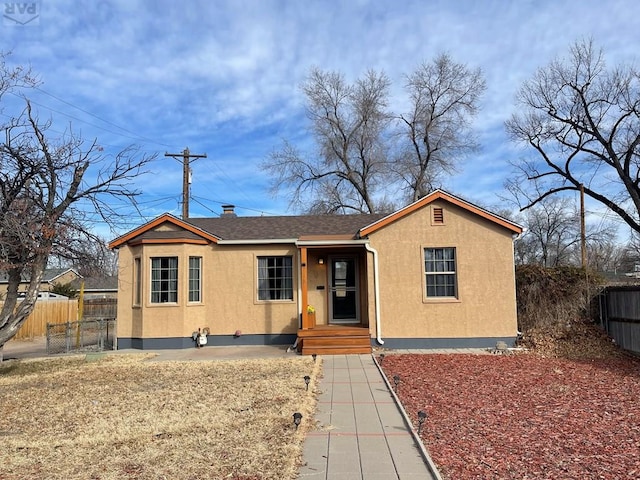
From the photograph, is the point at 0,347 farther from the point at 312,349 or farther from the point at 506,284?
the point at 506,284

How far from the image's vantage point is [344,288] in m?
14.6

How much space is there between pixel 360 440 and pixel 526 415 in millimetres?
2727

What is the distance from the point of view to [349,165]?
33062 millimetres

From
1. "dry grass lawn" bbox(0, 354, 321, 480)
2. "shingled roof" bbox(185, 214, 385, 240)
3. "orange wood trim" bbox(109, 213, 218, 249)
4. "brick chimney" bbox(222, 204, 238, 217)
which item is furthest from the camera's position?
"brick chimney" bbox(222, 204, 238, 217)

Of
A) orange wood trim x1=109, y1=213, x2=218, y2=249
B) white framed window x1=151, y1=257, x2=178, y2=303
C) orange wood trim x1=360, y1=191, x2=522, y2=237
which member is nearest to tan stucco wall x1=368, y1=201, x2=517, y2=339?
orange wood trim x1=360, y1=191, x2=522, y2=237

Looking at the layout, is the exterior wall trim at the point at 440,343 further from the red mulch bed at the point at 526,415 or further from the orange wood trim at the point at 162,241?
the orange wood trim at the point at 162,241

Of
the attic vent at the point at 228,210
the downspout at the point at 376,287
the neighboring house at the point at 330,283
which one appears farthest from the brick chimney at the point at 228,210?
the downspout at the point at 376,287

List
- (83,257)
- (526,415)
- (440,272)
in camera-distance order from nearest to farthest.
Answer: (526,415) < (83,257) < (440,272)

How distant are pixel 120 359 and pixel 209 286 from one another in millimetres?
3249

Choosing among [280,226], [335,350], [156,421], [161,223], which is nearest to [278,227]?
[280,226]

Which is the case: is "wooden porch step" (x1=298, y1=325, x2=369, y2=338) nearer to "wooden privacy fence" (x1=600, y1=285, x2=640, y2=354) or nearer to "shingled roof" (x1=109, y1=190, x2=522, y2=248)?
"shingled roof" (x1=109, y1=190, x2=522, y2=248)

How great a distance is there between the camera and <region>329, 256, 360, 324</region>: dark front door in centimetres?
1456

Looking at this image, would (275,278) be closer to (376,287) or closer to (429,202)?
(376,287)

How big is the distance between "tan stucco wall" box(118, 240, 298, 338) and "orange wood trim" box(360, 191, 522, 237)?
2700 mm
